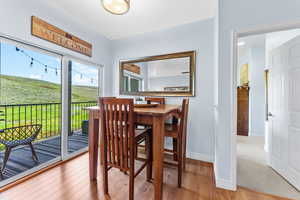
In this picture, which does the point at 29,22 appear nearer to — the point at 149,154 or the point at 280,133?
the point at 149,154

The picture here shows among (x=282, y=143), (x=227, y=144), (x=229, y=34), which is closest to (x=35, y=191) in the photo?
(x=227, y=144)

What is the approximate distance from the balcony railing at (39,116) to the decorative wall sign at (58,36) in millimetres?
1097

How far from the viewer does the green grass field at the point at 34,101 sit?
179 centimetres

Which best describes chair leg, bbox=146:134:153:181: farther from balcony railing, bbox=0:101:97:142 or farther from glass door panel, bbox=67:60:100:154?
glass door panel, bbox=67:60:100:154

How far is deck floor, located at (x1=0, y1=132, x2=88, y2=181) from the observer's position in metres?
1.85

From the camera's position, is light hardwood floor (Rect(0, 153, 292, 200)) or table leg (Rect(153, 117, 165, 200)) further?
light hardwood floor (Rect(0, 153, 292, 200))

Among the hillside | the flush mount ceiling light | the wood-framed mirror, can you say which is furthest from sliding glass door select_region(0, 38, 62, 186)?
the wood-framed mirror

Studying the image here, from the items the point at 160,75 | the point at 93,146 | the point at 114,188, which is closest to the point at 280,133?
the point at 160,75

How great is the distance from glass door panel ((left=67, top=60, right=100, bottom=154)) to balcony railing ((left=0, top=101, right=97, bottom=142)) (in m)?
0.06

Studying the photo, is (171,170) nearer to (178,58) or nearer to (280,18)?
(178,58)

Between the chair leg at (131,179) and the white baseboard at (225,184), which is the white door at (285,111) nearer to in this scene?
the white baseboard at (225,184)

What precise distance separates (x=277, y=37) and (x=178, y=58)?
1625 mm

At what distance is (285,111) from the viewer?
72.0 inches

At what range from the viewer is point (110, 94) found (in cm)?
335
